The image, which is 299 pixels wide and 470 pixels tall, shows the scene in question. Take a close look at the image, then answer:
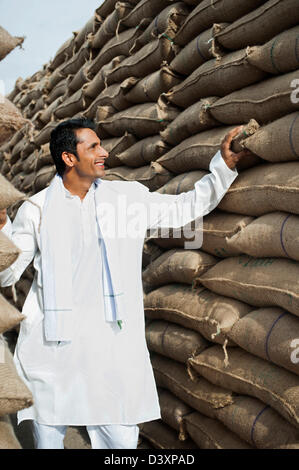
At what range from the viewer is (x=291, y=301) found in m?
1.90

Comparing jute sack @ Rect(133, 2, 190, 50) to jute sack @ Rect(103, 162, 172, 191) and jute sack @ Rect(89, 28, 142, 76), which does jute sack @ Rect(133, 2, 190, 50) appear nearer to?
jute sack @ Rect(89, 28, 142, 76)

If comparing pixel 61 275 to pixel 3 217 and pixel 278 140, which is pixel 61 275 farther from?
pixel 278 140

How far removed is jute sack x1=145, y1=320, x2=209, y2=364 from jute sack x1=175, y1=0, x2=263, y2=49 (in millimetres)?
1490

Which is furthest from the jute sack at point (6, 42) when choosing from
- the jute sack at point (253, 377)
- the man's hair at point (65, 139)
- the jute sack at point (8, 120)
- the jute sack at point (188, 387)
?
the jute sack at point (188, 387)

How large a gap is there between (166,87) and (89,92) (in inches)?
49.8

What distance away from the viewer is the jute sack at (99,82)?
3660 mm

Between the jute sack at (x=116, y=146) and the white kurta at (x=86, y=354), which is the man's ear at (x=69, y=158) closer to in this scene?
the white kurta at (x=86, y=354)

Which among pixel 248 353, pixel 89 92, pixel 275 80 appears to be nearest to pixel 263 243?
pixel 248 353

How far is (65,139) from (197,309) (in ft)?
3.25

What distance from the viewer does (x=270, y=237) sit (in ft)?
6.79

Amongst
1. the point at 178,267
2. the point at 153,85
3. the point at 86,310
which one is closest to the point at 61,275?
the point at 86,310

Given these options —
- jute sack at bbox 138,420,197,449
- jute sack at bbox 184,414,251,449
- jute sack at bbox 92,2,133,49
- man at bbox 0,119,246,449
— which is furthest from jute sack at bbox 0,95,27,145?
jute sack at bbox 92,2,133,49

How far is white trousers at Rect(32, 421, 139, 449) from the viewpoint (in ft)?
7.11

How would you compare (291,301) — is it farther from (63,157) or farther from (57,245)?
(63,157)
